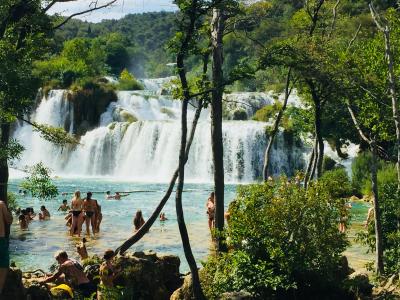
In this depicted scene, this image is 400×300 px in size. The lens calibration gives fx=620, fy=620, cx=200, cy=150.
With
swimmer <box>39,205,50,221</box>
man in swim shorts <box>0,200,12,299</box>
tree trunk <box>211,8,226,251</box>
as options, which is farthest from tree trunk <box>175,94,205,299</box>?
swimmer <box>39,205,50,221</box>

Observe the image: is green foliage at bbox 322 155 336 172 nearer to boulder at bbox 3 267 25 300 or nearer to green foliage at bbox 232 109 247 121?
green foliage at bbox 232 109 247 121

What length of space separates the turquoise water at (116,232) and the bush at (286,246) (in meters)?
5.16

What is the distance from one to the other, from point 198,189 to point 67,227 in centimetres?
1664

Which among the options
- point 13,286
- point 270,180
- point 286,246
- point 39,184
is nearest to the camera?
point 13,286

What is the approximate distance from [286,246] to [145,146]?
38190 millimetres

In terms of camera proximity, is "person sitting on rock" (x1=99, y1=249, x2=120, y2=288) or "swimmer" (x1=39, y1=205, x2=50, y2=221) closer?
"person sitting on rock" (x1=99, y1=249, x2=120, y2=288)

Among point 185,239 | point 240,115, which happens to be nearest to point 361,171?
point 240,115

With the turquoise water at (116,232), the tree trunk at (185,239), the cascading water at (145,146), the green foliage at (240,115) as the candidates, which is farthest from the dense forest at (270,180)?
the green foliage at (240,115)

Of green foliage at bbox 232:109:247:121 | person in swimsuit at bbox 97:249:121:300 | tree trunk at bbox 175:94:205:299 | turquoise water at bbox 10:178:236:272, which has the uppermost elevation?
green foliage at bbox 232:109:247:121

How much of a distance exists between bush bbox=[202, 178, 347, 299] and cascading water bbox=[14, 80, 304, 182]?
3201cm

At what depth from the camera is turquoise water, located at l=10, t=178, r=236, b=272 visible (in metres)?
18.2

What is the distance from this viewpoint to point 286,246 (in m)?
10.7

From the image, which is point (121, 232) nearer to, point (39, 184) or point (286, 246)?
point (39, 184)

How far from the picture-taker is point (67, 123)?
55312 millimetres
